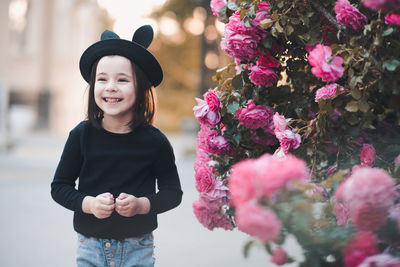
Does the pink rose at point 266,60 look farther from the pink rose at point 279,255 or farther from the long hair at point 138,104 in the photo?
the pink rose at point 279,255

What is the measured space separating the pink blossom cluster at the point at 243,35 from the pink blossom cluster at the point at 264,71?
5 centimetres

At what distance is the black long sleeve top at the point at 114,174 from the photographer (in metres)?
1.85

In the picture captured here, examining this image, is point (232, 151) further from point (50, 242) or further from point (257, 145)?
point (50, 242)

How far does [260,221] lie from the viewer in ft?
3.17

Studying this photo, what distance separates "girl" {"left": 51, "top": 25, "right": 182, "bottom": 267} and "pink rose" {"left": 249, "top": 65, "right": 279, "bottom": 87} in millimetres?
399

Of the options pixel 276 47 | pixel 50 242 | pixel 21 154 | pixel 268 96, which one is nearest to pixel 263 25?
pixel 276 47

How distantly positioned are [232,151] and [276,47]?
44cm

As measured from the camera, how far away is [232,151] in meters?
2.00

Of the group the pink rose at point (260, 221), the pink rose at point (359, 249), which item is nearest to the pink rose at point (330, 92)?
the pink rose at point (359, 249)

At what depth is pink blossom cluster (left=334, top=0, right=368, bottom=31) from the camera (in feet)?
5.07

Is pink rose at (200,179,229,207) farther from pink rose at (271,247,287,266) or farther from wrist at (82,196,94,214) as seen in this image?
pink rose at (271,247,287,266)

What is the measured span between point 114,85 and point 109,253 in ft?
2.01

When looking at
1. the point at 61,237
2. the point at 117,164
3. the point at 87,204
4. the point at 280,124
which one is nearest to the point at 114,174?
the point at 117,164

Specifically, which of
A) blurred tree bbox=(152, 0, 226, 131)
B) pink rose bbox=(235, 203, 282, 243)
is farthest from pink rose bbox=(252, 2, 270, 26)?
blurred tree bbox=(152, 0, 226, 131)
